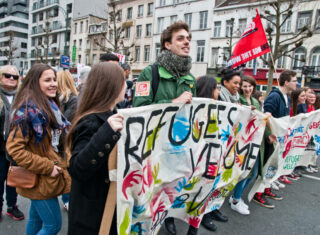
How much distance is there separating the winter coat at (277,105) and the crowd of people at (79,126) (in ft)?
1.99

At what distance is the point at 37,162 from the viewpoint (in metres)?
1.88

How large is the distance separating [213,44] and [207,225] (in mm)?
25789

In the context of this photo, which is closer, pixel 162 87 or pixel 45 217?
pixel 45 217

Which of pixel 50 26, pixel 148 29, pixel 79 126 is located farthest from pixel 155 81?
pixel 50 26

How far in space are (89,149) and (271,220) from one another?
10.0 ft

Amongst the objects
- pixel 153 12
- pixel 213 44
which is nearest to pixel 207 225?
pixel 213 44

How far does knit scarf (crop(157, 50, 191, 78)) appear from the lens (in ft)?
8.12

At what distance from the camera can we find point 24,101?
1.98m

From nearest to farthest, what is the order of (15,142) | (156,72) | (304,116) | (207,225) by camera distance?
1. (15,142)
2. (156,72)
3. (207,225)
4. (304,116)

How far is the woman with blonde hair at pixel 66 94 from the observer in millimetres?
3225

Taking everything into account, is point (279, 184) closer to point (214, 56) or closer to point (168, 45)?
point (168, 45)

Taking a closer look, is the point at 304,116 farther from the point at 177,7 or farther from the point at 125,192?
the point at 177,7

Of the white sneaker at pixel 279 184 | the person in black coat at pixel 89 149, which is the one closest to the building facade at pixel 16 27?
the white sneaker at pixel 279 184

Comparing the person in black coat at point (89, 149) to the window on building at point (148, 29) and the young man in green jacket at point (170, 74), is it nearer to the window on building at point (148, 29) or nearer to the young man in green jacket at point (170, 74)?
the young man in green jacket at point (170, 74)
